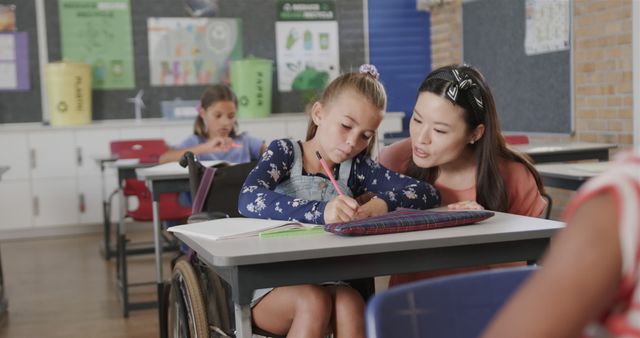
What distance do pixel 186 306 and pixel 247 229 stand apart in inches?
16.7

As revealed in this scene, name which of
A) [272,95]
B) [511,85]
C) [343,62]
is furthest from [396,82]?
[511,85]

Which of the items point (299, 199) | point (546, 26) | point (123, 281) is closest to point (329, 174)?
point (299, 199)

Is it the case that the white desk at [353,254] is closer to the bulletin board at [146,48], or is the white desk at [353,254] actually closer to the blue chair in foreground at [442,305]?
the blue chair in foreground at [442,305]

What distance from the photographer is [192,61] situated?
6492 mm

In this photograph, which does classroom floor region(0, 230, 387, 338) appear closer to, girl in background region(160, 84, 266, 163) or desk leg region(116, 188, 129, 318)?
desk leg region(116, 188, 129, 318)

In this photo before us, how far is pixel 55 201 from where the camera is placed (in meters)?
5.98

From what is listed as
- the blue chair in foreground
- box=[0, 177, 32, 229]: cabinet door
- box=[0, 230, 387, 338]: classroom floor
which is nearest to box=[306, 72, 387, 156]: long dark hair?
box=[0, 230, 387, 338]: classroom floor

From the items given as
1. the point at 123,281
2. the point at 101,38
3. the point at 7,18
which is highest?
the point at 7,18

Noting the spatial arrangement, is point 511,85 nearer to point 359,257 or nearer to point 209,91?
point 209,91

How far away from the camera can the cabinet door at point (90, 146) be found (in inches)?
236

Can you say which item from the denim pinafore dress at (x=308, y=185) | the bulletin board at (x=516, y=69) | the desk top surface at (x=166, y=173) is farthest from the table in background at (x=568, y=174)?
the bulletin board at (x=516, y=69)

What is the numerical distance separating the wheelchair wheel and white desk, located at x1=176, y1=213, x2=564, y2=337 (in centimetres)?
26

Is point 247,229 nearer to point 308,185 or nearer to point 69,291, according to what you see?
point 308,185

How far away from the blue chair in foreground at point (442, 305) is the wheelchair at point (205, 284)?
2.80 ft
